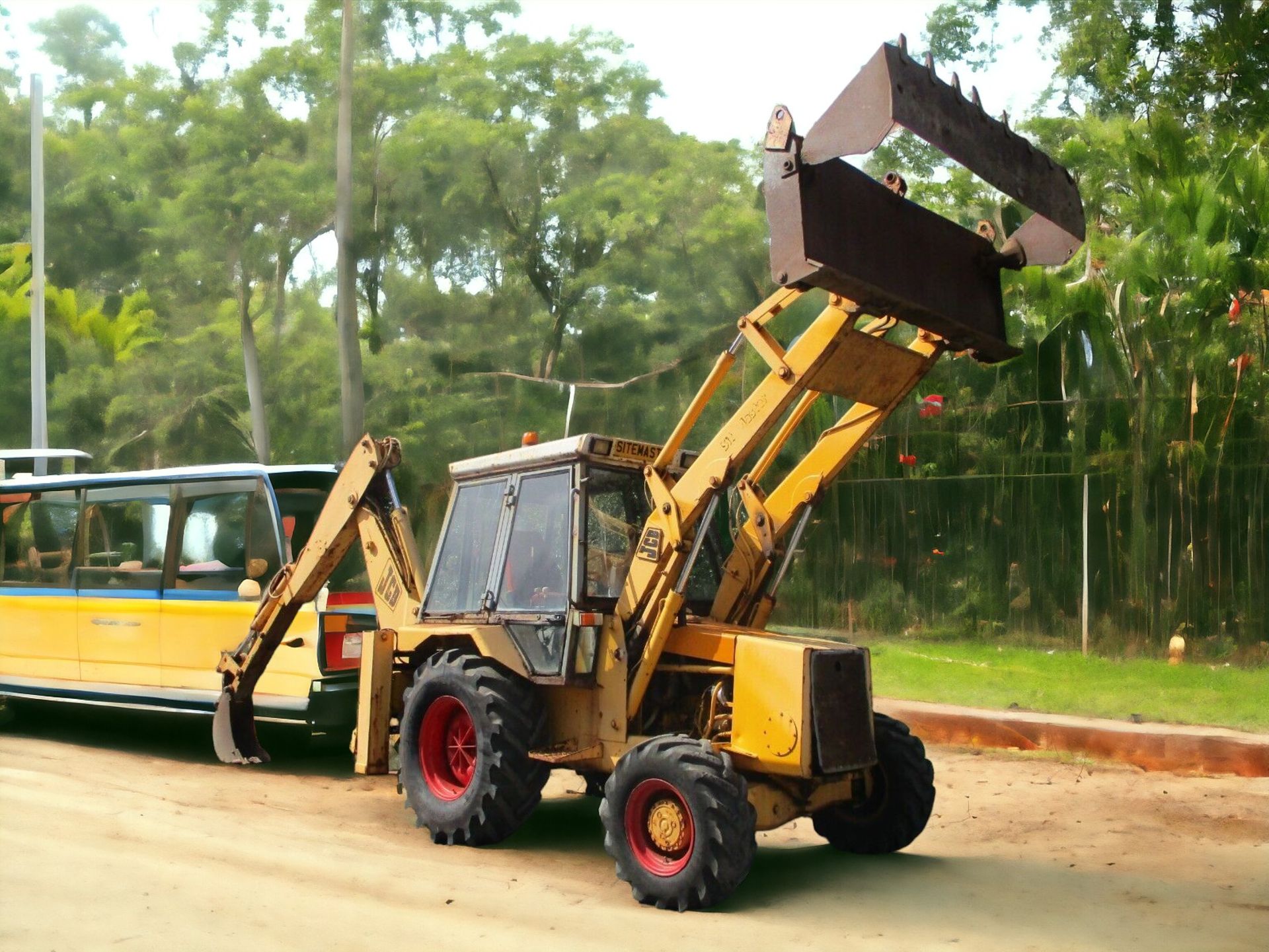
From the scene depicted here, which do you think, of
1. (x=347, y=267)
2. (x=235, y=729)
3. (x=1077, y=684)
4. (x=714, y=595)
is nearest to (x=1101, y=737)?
(x=1077, y=684)

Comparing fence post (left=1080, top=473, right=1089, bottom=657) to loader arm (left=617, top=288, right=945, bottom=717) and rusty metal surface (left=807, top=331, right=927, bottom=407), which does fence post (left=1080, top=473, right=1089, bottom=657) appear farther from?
rusty metal surface (left=807, top=331, right=927, bottom=407)

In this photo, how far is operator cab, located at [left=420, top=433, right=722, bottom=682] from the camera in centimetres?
739

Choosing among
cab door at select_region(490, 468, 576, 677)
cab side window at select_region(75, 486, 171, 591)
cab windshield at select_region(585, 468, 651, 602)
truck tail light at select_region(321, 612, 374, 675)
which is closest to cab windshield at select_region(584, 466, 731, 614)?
cab windshield at select_region(585, 468, 651, 602)

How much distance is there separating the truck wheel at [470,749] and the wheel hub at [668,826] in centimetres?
109

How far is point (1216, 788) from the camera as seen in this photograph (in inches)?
380

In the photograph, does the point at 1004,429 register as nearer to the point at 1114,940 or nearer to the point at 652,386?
the point at 652,386

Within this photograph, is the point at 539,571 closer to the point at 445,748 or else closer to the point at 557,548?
the point at 557,548

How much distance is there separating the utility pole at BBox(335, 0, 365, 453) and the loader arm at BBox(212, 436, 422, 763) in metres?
11.7

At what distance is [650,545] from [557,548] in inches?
26.3

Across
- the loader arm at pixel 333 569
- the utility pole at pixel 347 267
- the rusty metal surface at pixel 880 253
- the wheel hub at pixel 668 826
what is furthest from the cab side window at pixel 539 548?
the utility pole at pixel 347 267

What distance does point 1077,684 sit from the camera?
13.4 meters

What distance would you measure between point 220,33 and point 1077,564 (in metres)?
24.2

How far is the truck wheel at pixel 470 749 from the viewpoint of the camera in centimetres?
736

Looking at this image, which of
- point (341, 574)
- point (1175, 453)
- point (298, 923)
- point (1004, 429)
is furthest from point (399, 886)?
point (1004, 429)
